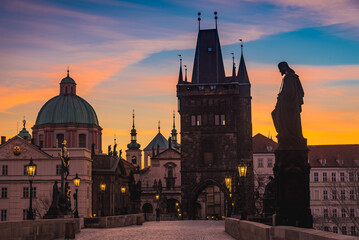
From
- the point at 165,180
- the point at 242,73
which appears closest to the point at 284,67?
the point at 242,73

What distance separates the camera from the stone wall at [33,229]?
18.7 metres

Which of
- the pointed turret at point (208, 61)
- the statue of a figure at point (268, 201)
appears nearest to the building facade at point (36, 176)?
the pointed turret at point (208, 61)

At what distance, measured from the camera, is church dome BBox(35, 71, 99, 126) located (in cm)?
10906

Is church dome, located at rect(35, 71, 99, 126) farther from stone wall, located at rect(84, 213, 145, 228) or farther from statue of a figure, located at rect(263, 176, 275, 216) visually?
statue of a figure, located at rect(263, 176, 275, 216)

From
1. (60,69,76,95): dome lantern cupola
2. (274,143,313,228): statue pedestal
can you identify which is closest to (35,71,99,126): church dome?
(60,69,76,95): dome lantern cupola

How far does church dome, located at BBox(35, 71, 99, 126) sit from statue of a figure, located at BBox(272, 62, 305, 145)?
95356mm

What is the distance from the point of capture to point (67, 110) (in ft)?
361

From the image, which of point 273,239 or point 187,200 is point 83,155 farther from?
point 273,239

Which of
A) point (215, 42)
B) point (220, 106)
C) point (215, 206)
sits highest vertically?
point (215, 42)

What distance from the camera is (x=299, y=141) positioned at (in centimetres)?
1528

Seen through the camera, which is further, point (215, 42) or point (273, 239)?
point (215, 42)

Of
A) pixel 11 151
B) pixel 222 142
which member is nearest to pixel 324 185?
pixel 222 142

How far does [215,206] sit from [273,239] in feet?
403

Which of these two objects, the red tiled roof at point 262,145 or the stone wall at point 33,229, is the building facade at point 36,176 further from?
the stone wall at point 33,229
